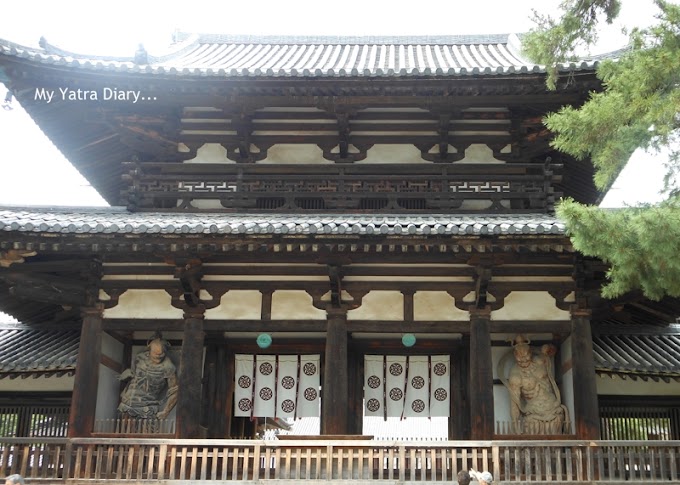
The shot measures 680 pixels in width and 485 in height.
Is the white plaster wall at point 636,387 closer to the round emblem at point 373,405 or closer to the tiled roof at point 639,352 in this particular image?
the tiled roof at point 639,352

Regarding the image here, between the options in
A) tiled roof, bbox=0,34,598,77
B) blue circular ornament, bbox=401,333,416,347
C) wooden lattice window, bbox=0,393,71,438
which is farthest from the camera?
wooden lattice window, bbox=0,393,71,438

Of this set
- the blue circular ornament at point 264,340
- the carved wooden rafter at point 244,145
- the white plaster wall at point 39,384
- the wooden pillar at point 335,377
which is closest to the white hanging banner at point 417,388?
the wooden pillar at point 335,377

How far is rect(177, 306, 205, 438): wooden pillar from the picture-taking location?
12.7 metres

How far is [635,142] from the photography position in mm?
8703

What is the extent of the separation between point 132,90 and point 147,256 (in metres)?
2.97

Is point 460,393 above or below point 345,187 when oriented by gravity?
below

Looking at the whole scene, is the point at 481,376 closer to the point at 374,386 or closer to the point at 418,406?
the point at 418,406

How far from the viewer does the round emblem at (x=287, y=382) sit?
14.0 metres

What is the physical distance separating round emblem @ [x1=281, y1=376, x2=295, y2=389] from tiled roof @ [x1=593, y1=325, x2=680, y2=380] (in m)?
5.11

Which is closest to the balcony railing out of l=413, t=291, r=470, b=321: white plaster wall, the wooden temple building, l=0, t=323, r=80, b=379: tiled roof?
the wooden temple building

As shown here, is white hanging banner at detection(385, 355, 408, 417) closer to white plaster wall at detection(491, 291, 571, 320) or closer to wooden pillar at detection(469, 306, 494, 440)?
wooden pillar at detection(469, 306, 494, 440)

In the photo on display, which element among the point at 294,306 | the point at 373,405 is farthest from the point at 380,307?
the point at 373,405

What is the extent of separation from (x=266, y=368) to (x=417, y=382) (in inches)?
103

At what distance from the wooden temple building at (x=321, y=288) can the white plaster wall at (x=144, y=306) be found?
0.04 meters
